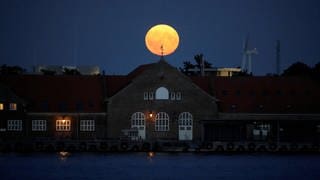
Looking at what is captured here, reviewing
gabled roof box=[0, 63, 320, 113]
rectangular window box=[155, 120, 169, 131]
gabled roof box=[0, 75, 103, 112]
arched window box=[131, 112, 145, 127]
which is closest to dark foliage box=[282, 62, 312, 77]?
gabled roof box=[0, 63, 320, 113]

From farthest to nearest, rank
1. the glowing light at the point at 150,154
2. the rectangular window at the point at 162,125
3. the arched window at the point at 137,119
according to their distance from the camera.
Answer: the arched window at the point at 137,119
the rectangular window at the point at 162,125
the glowing light at the point at 150,154

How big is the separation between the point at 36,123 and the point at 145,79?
12.1 meters

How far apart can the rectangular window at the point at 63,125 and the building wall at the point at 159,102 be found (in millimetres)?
4206

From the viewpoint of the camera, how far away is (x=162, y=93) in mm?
134875

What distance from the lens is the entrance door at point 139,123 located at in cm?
13312

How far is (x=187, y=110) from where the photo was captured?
13425 cm

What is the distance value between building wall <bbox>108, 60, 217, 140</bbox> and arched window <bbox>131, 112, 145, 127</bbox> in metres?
0.32

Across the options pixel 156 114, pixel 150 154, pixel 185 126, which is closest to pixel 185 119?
pixel 185 126

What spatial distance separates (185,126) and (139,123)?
15.5 feet

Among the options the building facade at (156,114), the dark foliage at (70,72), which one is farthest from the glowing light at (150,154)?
the dark foliage at (70,72)

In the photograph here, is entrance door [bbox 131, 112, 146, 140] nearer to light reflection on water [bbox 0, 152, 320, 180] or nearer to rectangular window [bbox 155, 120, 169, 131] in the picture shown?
rectangular window [bbox 155, 120, 169, 131]

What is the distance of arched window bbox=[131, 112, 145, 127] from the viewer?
134 metres

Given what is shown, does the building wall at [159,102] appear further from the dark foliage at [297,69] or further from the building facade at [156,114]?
the dark foliage at [297,69]

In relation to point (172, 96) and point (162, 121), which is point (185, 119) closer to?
point (162, 121)
